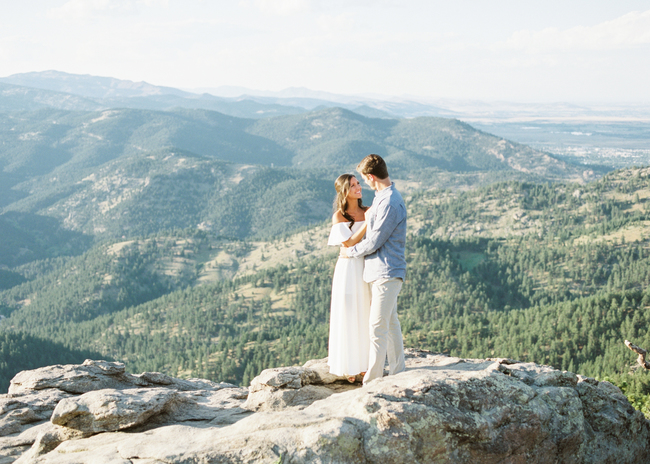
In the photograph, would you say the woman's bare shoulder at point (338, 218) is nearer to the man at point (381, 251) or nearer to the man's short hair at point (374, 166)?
the man at point (381, 251)

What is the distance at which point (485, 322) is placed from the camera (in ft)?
420

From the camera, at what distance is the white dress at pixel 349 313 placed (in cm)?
1633

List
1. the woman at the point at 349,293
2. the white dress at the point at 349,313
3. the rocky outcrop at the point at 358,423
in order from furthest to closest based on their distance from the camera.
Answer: the white dress at the point at 349,313, the woman at the point at 349,293, the rocky outcrop at the point at 358,423

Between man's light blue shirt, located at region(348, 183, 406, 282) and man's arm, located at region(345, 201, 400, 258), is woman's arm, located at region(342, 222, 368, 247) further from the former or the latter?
man's arm, located at region(345, 201, 400, 258)

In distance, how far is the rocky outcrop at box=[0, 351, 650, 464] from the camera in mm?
11969

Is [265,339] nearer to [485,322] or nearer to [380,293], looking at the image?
[485,322]

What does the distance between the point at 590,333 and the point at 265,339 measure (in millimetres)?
105067

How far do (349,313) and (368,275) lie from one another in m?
1.69

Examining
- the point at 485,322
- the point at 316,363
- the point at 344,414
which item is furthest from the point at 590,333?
the point at 344,414

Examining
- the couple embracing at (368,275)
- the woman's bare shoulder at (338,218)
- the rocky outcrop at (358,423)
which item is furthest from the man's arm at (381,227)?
the rocky outcrop at (358,423)

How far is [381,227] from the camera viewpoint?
15078 mm

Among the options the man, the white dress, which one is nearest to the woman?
the white dress

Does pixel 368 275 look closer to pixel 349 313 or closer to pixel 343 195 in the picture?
pixel 349 313

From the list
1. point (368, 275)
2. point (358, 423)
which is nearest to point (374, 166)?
point (368, 275)
